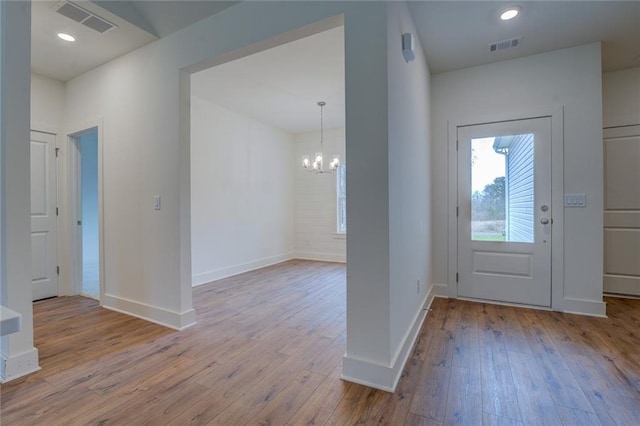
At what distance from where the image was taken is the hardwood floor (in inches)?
65.1

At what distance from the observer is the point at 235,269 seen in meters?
5.20

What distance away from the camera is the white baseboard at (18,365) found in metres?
2.00

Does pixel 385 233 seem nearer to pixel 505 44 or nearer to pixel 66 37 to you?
pixel 505 44

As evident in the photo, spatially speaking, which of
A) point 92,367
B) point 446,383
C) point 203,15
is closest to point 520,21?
point 203,15

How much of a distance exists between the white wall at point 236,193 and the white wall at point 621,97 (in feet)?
17.2

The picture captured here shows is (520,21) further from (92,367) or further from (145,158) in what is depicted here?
(92,367)

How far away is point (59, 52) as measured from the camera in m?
3.19

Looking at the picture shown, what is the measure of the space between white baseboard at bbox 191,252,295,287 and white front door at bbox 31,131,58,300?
5.73 ft

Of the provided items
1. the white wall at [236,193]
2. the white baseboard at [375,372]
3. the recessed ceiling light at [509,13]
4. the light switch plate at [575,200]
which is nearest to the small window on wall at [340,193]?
the white wall at [236,193]

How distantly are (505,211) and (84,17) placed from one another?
4615mm

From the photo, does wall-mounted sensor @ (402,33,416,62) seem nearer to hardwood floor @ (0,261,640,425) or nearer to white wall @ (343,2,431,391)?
white wall @ (343,2,431,391)

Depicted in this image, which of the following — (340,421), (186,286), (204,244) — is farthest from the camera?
(204,244)

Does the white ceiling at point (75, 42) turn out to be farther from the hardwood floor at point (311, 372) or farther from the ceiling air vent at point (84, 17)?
the hardwood floor at point (311, 372)

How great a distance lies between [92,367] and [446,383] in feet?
8.10
